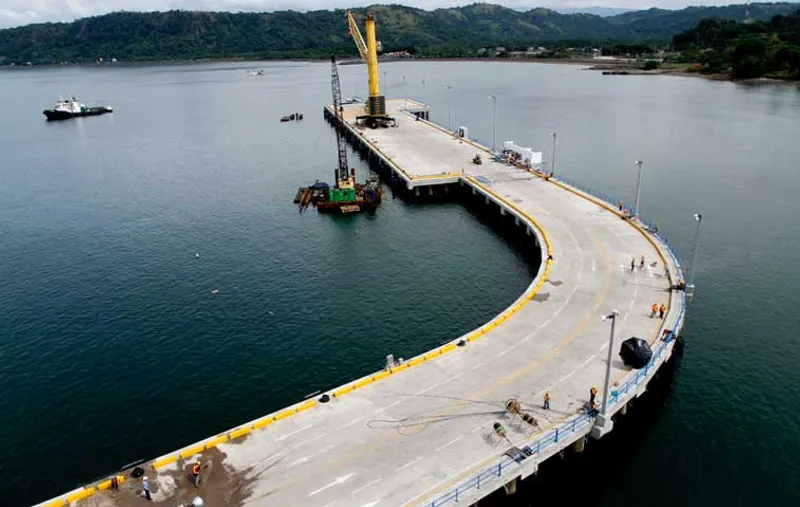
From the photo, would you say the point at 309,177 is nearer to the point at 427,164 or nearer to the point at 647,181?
the point at 427,164

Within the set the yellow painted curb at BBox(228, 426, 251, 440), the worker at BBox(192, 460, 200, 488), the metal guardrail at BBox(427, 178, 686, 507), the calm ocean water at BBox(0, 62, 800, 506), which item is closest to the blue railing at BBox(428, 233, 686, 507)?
the metal guardrail at BBox(427, 178, 686, 507)

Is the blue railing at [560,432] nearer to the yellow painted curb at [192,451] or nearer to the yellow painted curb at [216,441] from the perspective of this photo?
the yellow painted curb at [216,441]

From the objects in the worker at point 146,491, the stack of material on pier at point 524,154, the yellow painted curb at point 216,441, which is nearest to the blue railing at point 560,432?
the yellow painted curb at point 216,441

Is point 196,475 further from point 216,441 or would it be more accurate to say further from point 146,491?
point 216,441

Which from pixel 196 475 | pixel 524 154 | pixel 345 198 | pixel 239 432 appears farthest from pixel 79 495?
pixel 524 154

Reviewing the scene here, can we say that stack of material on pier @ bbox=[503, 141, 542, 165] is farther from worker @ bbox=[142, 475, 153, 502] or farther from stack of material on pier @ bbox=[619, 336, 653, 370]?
worker @ bbox=[142, 475, 153, 502]

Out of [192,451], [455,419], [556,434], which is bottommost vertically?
[192,451]

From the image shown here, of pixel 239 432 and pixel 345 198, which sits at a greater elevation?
pixel 345 198
